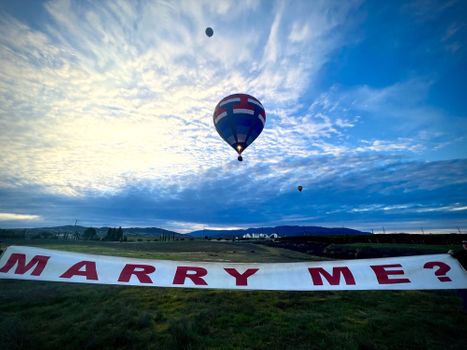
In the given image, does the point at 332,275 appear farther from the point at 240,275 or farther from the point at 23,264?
the point at 23,264

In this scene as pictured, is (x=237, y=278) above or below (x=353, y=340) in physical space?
above

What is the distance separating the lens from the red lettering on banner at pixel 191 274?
563 cm

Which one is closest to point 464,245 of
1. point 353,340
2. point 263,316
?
point 353,340

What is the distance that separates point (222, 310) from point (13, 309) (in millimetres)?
6136

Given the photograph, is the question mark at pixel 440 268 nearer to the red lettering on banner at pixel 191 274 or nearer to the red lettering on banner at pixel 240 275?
the red lettering on banner at pixel 240 275

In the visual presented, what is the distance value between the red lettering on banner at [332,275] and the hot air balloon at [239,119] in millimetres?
17230

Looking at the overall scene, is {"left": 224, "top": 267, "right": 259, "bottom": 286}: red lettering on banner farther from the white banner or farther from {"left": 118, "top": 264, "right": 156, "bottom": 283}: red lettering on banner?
{"left": 118, "top": 264, "right": 156, "bottom": 283}: red lettering on banner

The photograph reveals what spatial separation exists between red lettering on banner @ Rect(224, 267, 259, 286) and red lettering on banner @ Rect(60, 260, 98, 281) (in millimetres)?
3152

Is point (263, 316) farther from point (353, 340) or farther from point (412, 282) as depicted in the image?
point (412, 282)

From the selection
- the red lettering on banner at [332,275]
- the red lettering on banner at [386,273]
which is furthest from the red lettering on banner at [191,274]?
the red lettering on banner at [386,273]

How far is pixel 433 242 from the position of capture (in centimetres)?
3241

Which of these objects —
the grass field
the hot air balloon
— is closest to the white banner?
the grass field

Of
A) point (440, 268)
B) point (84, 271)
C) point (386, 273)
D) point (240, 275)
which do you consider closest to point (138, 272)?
point (84, 271)

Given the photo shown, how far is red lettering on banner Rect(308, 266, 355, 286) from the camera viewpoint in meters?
5.57
